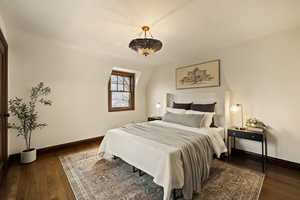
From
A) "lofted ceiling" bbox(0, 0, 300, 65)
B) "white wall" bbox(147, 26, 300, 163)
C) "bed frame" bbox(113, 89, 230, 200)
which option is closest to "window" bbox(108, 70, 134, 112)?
"lofted ceiling" bbox(0, 0, 300, 65)

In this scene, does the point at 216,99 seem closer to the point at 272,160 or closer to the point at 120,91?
the point at 272,160

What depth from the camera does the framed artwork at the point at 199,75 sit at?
324 centimetres

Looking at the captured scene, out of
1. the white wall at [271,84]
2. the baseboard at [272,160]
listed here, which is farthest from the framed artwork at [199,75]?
the baseboard at [272,160]

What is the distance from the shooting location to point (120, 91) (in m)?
4.55

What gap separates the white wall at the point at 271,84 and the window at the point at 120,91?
9.95 feet

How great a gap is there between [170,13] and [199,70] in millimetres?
2029

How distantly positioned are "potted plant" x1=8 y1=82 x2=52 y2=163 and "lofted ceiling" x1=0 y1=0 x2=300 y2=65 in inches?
46.8

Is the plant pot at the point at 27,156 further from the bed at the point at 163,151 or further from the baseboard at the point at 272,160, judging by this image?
the baseboard at the point at 272,160

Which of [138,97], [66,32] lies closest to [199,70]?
[138,97]

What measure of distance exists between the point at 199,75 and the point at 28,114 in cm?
399

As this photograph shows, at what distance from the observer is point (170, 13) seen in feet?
6.07

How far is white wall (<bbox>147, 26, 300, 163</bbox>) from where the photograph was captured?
2.30 meters

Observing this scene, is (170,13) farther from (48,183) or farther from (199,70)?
(48,183)

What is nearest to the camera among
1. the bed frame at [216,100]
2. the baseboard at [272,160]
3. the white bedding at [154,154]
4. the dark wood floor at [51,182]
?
the white bedding at [154,154]
